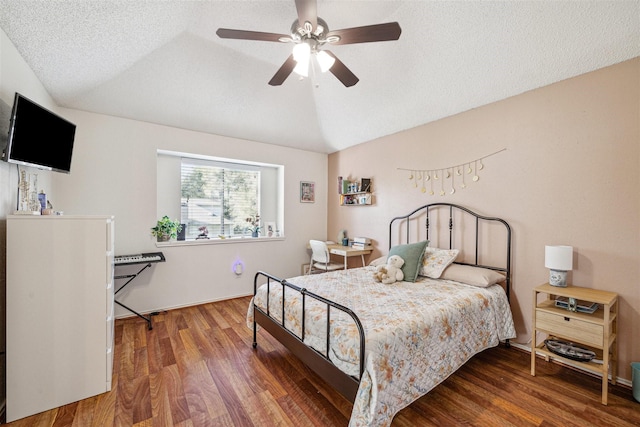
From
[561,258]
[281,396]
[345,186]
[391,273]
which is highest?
[345,186]

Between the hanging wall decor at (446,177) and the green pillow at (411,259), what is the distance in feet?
2.54

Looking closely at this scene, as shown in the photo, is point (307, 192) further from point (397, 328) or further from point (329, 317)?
point (397, 328)

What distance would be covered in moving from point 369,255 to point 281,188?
1.81 meters

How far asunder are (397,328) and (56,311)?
2.26 meters

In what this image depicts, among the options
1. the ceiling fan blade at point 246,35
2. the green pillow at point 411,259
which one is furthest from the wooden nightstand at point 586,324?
the ceiling fan blade at point 246,35

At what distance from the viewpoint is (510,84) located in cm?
256

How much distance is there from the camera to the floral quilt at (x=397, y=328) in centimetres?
151

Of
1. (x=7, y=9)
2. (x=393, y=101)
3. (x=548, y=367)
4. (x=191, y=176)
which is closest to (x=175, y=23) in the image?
(x=7, y=9)

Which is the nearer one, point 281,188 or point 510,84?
point 510,84

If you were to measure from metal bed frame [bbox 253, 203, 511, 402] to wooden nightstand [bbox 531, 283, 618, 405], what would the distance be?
529 mm

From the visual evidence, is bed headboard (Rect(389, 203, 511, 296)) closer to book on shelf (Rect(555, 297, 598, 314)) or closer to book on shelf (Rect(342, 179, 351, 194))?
book on shelf (Rect(555, 297, 598, 314))

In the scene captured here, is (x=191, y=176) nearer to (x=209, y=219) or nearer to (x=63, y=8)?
(x=209, y=219)

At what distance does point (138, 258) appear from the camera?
3029 mm

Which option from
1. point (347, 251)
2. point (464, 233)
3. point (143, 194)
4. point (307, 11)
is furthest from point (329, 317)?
point (143, 194)
